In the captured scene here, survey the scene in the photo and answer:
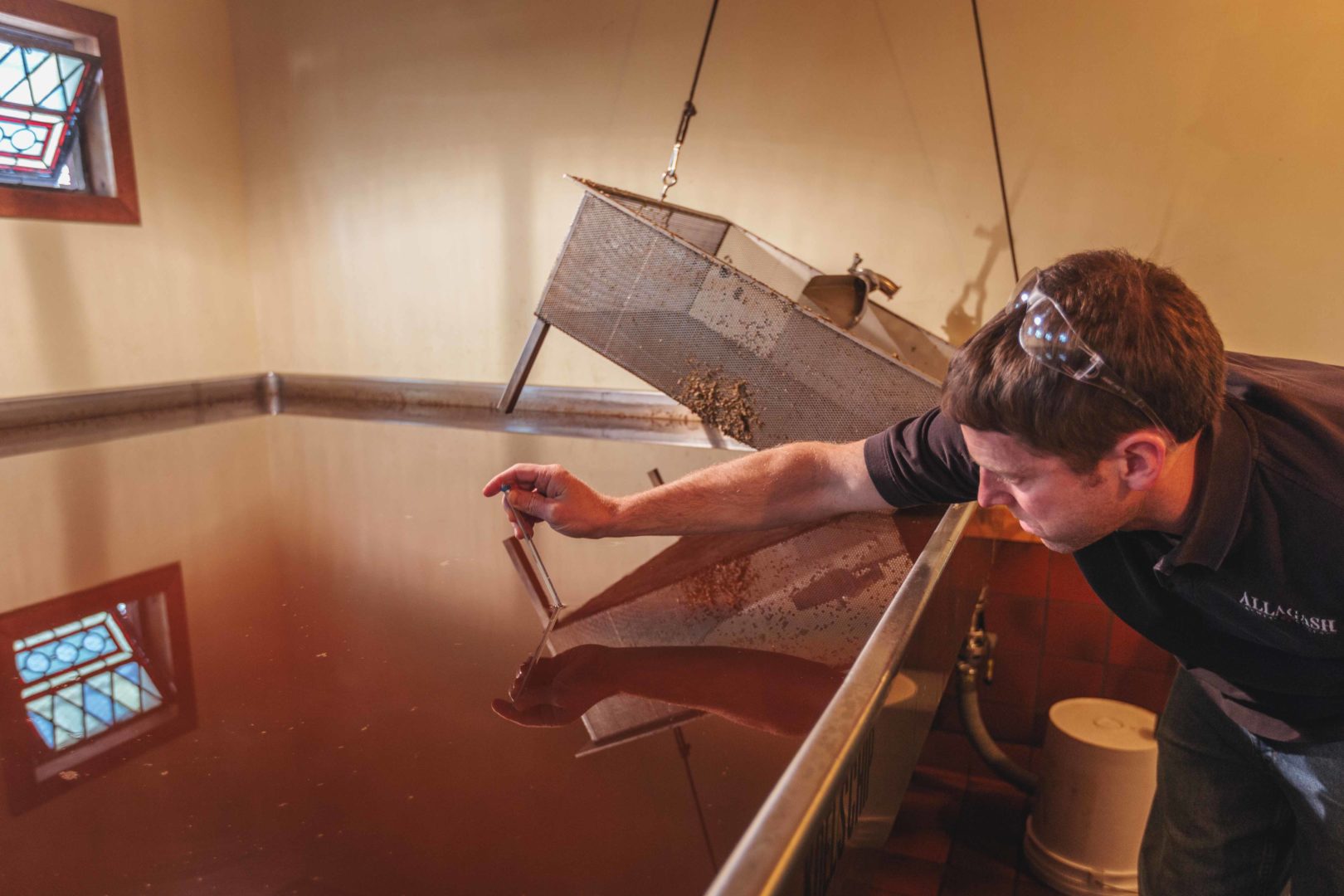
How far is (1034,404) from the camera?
2.41 ft

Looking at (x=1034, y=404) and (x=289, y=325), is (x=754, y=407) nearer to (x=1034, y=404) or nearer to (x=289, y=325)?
(x=1034, y=404)

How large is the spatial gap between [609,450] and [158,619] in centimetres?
103

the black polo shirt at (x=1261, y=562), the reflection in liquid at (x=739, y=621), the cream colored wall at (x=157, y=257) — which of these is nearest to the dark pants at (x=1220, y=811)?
the black polo shirt at (x=1261, y=562)

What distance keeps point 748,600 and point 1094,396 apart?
0.45 meters

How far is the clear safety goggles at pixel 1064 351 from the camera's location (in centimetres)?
71

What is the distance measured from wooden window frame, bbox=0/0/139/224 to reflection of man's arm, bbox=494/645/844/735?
102 inches

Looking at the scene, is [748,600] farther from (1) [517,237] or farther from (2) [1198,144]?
(1) [517,237]

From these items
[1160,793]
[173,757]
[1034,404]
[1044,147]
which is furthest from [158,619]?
[1044,147]

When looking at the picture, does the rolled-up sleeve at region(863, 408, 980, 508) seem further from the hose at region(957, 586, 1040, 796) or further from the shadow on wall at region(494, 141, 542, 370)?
the shadow on wall at region(494, 141, 542, 370)

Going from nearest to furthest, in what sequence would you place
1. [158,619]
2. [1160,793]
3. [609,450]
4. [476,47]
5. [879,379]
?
1. [158,619]
2. [1160,793]
3. [879,379]
4. [609,450]
5. [476,47]

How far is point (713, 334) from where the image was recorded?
5.15 feet

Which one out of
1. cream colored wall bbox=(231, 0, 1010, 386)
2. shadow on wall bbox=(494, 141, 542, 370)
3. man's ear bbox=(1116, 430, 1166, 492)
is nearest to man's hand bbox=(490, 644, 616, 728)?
man's ear bbox=(1116, 430, 1166, 492)

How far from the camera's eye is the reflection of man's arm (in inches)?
29.2

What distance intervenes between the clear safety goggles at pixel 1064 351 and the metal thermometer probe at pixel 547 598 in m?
0.53
